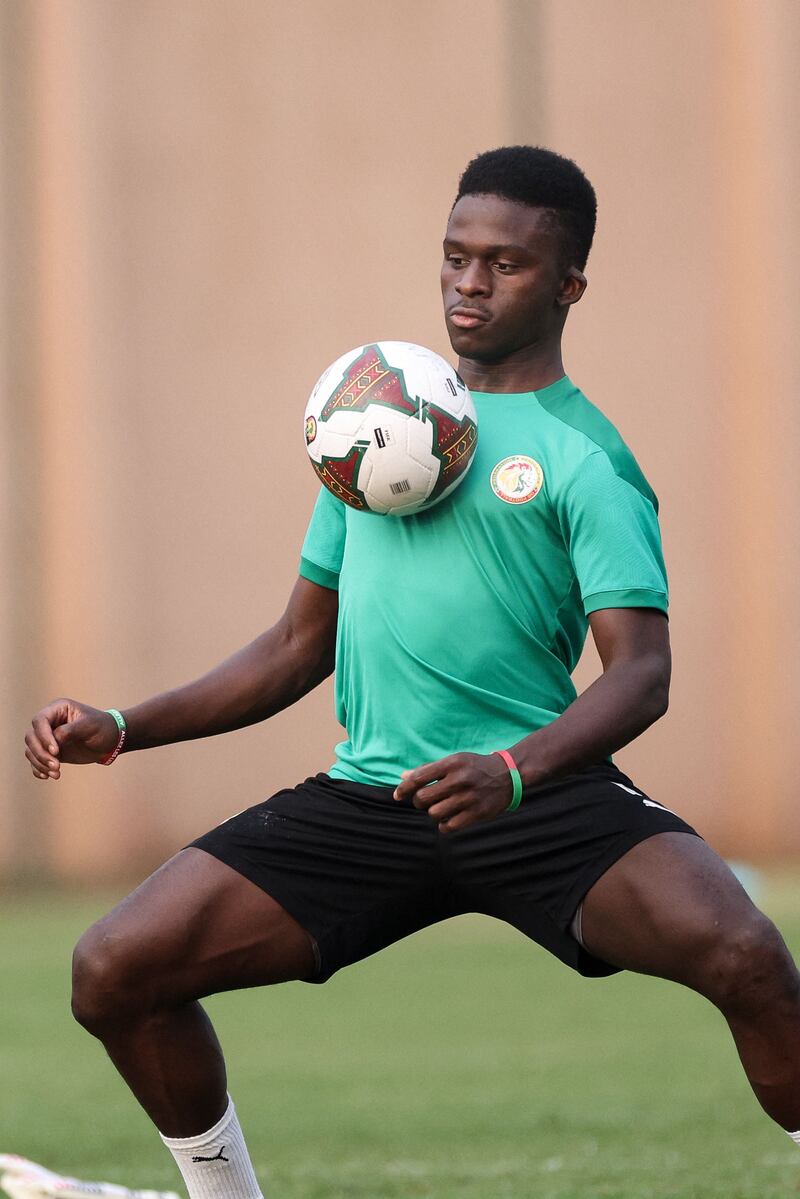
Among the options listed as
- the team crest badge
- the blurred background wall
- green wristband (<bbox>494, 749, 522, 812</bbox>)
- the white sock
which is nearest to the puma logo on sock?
the white sock

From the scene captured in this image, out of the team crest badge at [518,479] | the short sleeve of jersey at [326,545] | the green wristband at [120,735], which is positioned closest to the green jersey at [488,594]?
the team crest badge at [518,479]

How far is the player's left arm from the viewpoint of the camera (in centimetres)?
324

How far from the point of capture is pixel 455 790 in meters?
3.24

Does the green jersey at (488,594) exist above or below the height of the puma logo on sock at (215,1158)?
above

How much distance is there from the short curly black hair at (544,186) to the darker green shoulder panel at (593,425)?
0.94ft

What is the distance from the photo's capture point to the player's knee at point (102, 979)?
3609 millimetres

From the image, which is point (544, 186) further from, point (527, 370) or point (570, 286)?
point (527, 370)

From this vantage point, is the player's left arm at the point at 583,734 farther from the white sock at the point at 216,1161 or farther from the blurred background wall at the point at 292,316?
the blurred background wall at the point at 292,316

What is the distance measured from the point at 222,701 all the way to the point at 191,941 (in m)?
0.65

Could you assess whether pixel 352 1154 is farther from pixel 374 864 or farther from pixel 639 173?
pixel 639 173

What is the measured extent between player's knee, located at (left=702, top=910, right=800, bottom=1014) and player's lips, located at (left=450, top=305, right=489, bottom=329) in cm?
134

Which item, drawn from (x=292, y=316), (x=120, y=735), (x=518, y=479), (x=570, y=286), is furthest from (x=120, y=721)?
(x=292, y=316)

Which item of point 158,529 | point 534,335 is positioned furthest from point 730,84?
point 534,335

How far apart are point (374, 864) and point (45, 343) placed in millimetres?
10373
